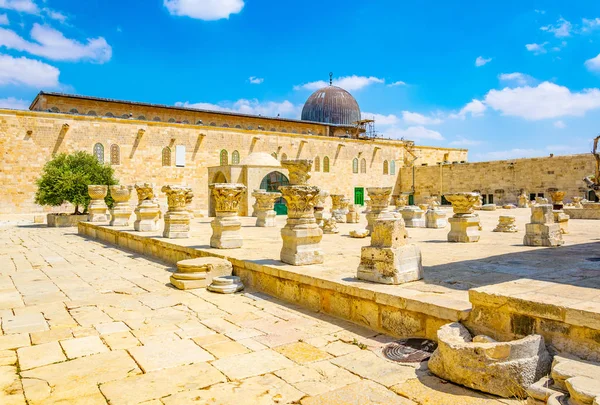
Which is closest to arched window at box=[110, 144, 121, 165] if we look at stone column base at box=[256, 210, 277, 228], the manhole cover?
stone column base at box=[256, 210, 277, 228]

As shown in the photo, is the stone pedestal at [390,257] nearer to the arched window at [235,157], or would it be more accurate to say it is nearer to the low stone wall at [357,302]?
the low stone wall at [357,302]

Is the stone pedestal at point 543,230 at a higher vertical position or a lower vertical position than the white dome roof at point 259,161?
lower

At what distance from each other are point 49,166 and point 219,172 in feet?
28.5

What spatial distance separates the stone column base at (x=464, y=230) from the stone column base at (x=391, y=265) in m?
4.62

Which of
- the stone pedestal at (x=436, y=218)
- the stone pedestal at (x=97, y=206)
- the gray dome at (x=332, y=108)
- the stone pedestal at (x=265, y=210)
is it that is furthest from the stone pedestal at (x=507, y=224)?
the gray dome at (x=332, y=108)

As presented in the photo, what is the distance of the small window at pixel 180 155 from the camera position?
1148 inches

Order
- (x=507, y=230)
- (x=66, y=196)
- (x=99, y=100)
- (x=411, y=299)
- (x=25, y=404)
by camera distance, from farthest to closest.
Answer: (x=99, y=100) → (x=66, y=196) → (x=507, y=230) → (x=411, y=299) → (x=25, y=404)

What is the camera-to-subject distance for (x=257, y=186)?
24172mm

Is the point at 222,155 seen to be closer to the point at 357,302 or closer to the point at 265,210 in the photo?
the point at 265,210

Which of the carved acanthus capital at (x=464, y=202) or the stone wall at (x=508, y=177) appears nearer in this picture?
the carved acanthus capital at (x=464, y=202)

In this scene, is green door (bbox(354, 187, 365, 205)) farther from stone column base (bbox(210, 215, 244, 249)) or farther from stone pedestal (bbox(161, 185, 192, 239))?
stone column base (bbox(210, 215, 244, 249))

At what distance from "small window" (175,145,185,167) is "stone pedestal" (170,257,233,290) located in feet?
76.6

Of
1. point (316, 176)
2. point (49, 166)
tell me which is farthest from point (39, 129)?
point (316, 176)

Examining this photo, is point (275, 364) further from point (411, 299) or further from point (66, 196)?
point (66, 196)
